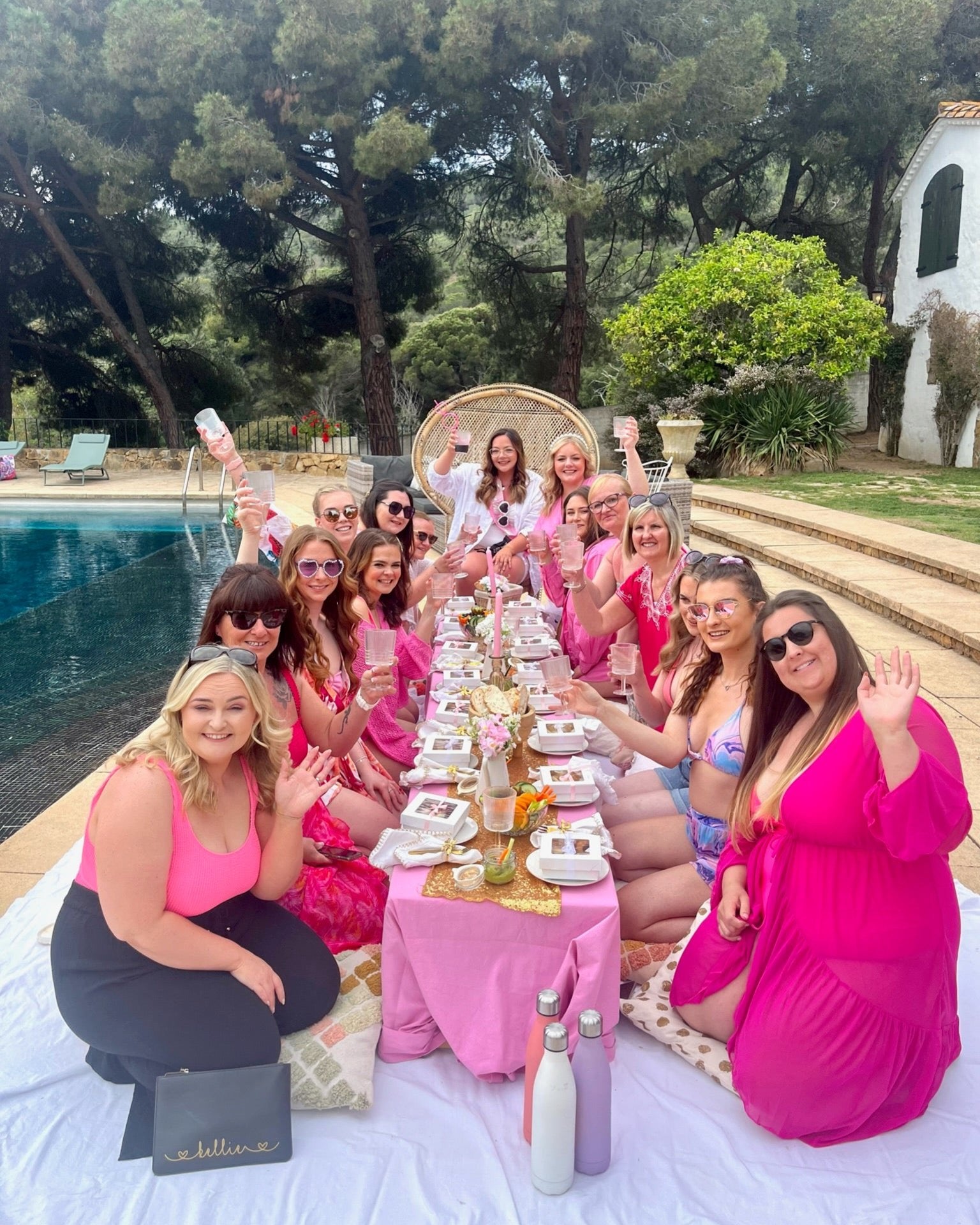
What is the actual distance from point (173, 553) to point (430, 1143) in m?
9.81

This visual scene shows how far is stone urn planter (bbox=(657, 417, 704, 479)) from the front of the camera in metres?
12.5

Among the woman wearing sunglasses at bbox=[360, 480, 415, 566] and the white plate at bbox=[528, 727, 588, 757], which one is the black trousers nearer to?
the white plate at bbox=[528, 727, 588, 757]

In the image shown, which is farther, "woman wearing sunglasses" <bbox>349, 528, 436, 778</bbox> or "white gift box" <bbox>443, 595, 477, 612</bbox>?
"white gift box" <bbox>443, 595, 477, 612</bbox>

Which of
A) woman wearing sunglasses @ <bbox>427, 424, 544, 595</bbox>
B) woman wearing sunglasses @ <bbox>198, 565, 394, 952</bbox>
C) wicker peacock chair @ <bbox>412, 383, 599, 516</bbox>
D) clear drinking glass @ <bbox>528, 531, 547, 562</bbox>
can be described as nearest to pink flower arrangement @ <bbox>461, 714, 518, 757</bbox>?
woman wearing sunglasses @ <bbox>198, 565, 394, 952</bbox>

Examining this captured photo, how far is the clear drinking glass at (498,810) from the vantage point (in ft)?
8.62

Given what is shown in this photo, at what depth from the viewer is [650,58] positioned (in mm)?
15000

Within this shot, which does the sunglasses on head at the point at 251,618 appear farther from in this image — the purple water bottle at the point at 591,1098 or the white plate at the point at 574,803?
the purple water bottle at the point at 591,1098

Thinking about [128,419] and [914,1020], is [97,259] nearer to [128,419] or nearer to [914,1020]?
[128,419]

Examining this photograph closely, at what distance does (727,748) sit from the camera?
9.10 feet

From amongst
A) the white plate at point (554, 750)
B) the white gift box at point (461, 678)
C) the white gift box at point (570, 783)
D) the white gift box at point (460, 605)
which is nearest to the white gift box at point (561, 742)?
the white plate at point (554, 750)

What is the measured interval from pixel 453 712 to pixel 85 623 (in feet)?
18.1

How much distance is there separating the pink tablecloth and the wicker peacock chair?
20.0 ft

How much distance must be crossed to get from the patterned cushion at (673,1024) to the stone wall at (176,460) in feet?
54.1

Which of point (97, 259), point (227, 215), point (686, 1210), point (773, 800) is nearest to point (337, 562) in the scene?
point (773, 800)
